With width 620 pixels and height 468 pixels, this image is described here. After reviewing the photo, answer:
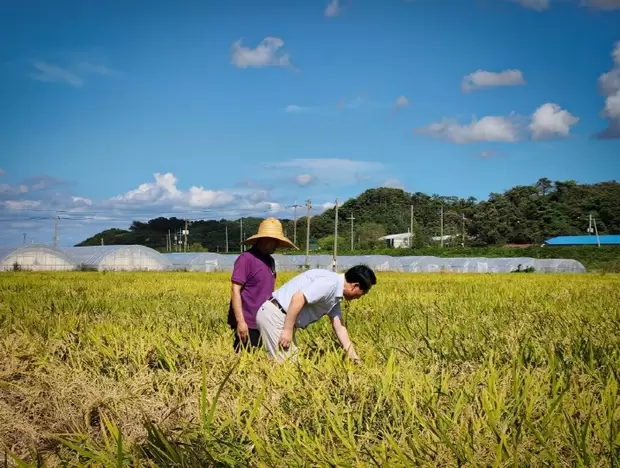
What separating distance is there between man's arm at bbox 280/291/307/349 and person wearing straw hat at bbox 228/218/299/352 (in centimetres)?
57

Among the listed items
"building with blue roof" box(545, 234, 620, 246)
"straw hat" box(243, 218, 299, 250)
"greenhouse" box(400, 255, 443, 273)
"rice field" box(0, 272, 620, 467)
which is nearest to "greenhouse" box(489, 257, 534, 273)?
"greenhouse" box(400, 255, 443, 273)

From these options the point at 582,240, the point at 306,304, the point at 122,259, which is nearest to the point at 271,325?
the point at 306,304

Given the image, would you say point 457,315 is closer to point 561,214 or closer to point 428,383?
point 428,383

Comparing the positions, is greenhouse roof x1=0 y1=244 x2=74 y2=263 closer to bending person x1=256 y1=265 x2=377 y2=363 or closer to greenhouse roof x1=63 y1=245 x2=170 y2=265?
greenhouse roof x1=63 y1=245 x2=170 y2=265

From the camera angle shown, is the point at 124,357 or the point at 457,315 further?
the point at 457,315

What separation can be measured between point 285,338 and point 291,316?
0.41 ft

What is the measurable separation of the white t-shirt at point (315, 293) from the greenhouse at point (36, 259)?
25.3 m

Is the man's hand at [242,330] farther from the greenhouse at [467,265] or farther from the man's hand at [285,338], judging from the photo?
the greenhouse at [467,265]

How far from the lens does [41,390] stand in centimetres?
304

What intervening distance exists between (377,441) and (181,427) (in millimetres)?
722

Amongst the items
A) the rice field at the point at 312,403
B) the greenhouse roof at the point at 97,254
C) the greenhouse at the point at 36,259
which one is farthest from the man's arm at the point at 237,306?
the greenhouse at the point at 36,259

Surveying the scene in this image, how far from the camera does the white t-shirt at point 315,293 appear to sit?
3438 millimetres

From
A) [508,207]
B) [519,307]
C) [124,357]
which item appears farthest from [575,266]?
[124,357]

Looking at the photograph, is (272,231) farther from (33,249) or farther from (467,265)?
(467,265)
